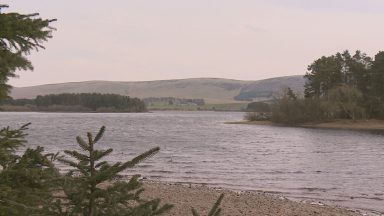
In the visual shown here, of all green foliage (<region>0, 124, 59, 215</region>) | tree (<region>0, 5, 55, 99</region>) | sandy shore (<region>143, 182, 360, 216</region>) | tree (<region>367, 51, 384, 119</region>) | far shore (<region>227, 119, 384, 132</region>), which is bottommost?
sandy shore (<region>143, 182, 360, 216</region>)

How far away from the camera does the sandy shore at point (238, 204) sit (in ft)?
65.4

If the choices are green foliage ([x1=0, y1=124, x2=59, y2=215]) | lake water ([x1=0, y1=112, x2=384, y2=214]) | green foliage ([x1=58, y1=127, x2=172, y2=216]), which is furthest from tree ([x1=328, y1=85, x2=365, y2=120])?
green foliage ([x1=58, y1=127, x2=172, y2=216])

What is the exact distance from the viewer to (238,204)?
2167cm

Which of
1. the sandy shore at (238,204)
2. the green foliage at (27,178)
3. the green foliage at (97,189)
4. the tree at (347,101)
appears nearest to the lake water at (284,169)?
the sandy shore at (238,204)

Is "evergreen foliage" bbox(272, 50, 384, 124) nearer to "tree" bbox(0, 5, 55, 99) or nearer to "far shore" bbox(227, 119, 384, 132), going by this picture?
"far shore" bbox(227, 119, 384, 132)

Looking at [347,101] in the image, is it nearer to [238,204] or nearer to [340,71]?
[340,71]

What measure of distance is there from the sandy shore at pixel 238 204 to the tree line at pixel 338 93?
78.2m

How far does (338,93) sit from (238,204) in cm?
8255

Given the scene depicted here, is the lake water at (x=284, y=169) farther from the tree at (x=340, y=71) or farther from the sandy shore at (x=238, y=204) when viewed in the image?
the tree at (x=340, y=71)

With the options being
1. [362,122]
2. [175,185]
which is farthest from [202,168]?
[362,122]

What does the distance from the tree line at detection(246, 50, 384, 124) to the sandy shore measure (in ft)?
257

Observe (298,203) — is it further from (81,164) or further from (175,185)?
(81,164)

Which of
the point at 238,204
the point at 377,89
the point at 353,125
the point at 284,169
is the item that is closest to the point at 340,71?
the point at 377,89

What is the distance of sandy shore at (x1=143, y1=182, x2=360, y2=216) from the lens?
65.4 feet
